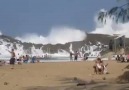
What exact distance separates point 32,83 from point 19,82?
0.71 meters

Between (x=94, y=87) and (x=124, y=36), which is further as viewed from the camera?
(x=124, y=36)

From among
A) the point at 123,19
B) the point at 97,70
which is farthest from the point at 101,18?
the point at 97,70

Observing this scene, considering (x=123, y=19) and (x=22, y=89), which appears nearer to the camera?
(x=123, y=19)

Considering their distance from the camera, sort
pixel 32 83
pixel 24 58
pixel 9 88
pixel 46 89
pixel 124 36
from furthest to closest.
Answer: pixel 124 36 → pixel 24 58 → pixel 32 83 → pixel 9 88 → pixel 46 89

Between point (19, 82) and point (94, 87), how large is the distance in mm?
4940

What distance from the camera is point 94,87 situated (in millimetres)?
13141

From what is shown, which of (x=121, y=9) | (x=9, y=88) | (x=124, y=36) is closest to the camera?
(x=121, y=9)

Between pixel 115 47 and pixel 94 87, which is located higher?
pixel 115 47

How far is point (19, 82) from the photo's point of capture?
17219mm

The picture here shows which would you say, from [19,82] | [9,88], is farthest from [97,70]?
[9,88]

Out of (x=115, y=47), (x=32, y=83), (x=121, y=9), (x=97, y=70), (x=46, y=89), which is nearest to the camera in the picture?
(x=121, y=9)

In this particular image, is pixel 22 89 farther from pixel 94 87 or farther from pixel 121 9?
pixel 121 9

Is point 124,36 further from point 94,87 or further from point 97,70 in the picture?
point 94,87

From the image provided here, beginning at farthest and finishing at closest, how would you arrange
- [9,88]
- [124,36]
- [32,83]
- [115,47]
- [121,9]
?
[124,36] < [115,47] < [32,83] < [9,88] < [121,9]
